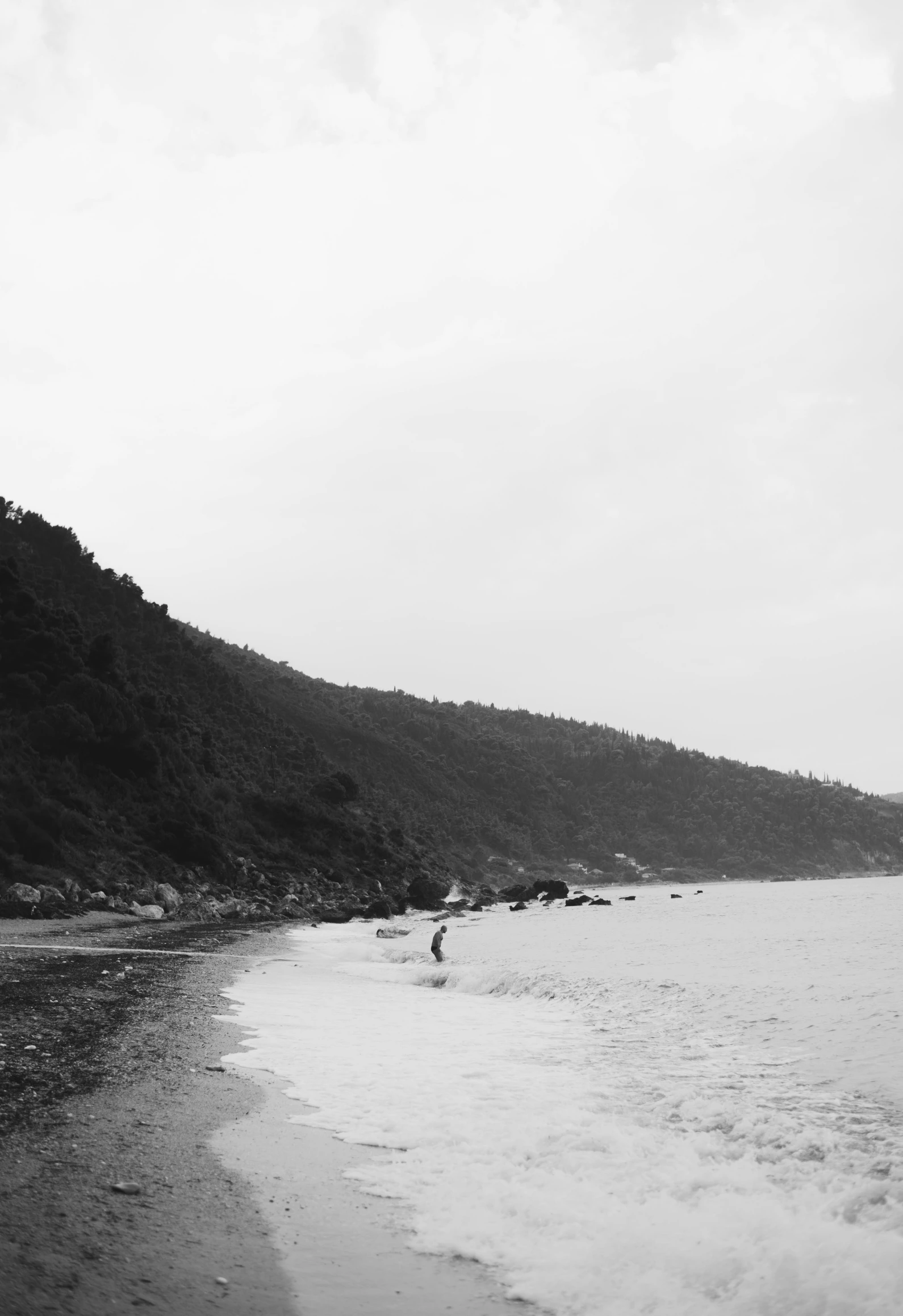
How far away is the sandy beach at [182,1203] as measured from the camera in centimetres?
422

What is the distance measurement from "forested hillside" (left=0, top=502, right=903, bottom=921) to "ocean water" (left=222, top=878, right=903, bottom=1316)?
25593mm

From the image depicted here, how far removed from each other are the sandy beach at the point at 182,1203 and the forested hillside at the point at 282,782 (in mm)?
27218

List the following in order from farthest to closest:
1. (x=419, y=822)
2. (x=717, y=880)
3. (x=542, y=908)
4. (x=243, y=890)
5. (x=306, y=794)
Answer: (x=717, y=880), (x=419, y=822), (x=306, y=794), (x=542, y=908), (x=243, y=890)

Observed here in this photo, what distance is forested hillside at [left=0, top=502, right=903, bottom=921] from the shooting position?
4309 centimetres

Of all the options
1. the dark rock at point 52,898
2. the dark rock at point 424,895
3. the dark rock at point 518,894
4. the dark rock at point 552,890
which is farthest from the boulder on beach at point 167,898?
the dark rock at point 518,894

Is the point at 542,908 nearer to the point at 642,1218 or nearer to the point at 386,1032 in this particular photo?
the point at 386,1032

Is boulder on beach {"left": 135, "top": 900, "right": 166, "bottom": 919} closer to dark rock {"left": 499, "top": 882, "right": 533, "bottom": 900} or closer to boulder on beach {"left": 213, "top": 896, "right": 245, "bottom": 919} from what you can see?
boulder on beach {"left": 213, "top": 896, "right": 245, "bottom": 919}

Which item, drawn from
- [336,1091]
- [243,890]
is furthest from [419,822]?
[336,1091]

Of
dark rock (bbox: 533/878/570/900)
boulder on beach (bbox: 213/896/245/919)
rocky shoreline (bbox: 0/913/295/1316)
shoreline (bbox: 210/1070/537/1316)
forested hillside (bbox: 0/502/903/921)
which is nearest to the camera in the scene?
rocky shoreline (bbox: 0/913/295/1316)

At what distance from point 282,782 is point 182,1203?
66.1 meters

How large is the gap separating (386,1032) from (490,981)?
6.32m

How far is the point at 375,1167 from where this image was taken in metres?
6.43

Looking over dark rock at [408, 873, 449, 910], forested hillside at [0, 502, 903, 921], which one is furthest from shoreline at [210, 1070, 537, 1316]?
dark rock at [408, 873, 449, 910]

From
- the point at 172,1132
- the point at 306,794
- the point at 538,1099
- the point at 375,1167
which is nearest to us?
the point at 375,1167
